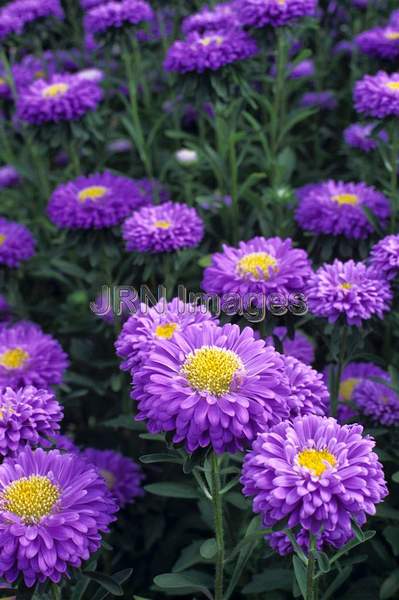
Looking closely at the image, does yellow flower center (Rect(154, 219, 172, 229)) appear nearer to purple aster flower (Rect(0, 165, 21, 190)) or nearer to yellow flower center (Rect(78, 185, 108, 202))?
yellow flower center (Rect(78, 185, 108, 202))

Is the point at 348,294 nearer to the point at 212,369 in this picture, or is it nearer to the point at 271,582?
the point at 212,369

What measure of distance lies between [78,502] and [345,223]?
1.43m

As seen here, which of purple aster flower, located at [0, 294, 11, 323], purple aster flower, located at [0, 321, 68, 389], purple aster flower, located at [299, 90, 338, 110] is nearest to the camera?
purple aster flower, located at [0, 321, 68, 389]

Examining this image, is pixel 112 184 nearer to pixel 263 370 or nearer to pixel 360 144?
pixel 360 144

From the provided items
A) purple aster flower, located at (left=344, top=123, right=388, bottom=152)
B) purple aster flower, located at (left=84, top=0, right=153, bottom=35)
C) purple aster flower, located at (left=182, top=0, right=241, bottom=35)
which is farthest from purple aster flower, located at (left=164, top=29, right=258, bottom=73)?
purple aster flower, located at (left=344, top=123, right=388, bottom=152)

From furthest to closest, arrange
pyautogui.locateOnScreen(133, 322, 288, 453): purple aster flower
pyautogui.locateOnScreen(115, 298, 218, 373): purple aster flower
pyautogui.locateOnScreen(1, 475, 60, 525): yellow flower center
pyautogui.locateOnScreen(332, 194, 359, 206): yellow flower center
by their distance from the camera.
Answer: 1. pyautogui.locateOnScreen(332, 194, 359, 206): yellow flower center
2. pyautogui.locateOnScreen(115, 298, 218, 373): purple aster flower
3. pyautogui.locateOnScreen(1, 475, 60, 525): yellow flower center
4. pyautogui.locateOnScreen(133, 322, 288, 453): purple aster flower

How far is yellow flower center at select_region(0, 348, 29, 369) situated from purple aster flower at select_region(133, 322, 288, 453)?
0.92 meters

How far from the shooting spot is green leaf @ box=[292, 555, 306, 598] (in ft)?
4.94

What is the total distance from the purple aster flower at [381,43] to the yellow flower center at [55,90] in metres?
1.31

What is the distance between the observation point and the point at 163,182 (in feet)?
11.5

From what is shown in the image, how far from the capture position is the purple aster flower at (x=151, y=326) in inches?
66.6

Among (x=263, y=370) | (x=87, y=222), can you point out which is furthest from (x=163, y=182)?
(x=263, y=370)

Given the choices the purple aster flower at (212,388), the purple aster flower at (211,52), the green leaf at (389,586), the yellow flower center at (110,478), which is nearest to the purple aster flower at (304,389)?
the purple aster flower at (212,388)

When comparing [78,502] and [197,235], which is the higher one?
[197,235]
